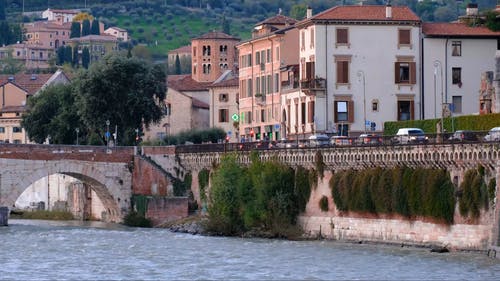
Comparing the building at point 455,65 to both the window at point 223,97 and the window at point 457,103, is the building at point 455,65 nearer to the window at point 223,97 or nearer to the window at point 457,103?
the window at point 457,103

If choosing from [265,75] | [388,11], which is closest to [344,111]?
[388,11]

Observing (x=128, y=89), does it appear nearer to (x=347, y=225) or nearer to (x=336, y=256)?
(x=347, y=225)

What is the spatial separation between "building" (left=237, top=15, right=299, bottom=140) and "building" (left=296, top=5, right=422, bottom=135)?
802 centimetres

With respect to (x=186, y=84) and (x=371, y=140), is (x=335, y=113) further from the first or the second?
(x=186, y=84)

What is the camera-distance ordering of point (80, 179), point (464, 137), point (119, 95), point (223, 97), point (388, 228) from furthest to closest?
point (223, 97) < point (119, 95) < point (80, 179) < point (388, 228) < point (464, 137)

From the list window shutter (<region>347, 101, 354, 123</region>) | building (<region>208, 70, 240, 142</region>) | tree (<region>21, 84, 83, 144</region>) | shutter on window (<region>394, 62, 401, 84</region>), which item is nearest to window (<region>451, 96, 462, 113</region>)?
shutter on window (<region>394, 62, 401, 84</region>)

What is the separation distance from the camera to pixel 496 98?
94.6 meters

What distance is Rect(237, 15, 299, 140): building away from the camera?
111938mm

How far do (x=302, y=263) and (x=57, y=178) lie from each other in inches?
2040

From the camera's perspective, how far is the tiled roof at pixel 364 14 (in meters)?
101

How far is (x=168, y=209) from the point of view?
10038 centimetres

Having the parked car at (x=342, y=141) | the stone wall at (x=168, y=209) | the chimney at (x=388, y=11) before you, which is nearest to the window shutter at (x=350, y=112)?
the chimney at (x=388, y=11)

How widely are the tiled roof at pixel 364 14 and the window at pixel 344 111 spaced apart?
16.6 feet

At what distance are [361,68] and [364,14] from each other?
321cm
